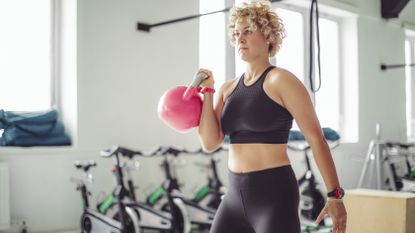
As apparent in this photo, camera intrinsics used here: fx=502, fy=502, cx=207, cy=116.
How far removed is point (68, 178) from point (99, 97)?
0.72m

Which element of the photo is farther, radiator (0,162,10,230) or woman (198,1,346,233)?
radiator (0,162,10,230)

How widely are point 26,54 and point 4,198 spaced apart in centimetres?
127

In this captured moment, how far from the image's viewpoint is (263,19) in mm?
1735

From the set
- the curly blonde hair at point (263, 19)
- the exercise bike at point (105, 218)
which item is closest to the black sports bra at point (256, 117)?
the curly blonde hair at point (263, 19)

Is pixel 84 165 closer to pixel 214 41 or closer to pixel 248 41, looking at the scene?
pixel 248 41

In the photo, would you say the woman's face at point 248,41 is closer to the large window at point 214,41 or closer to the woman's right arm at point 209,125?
the woman's right arm at point 209,125

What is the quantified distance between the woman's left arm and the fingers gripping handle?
281 millimetres

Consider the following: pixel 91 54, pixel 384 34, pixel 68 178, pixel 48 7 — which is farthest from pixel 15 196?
pixel 384 34

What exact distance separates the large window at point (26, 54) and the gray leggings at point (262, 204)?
2.92 meters

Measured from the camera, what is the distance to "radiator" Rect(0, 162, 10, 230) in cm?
353

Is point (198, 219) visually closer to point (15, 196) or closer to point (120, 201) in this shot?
point (120, 201)

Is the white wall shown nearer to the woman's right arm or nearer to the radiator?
the radiator

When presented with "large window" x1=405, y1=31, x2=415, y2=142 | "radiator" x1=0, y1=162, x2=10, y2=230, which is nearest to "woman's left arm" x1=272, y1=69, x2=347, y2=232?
"radiator" x1=0, y1=162, x2=10, y2=230

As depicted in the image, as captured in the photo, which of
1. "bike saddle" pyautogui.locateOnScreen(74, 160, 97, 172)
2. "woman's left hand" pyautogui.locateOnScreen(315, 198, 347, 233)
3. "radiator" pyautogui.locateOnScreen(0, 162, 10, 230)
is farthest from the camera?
"bike saddle" pyautogui.locateOnScreen(74, 160, 97, 172)
